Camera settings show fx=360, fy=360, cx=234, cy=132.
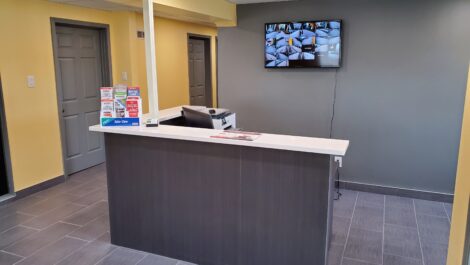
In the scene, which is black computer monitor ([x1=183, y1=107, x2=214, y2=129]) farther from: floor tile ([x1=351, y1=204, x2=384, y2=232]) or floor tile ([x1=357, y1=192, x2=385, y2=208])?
floor tile ([x1=357, y1=192, x2=385, y2=208])

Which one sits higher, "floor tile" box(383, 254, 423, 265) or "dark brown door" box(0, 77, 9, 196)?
"dark brown door" box(0, 77, 9, 196)

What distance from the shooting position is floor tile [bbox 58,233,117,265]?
9.01ft

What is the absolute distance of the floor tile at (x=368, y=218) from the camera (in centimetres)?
333

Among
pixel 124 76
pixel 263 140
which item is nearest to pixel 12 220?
pixel 124 76

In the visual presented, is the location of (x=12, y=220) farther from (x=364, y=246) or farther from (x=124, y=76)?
(x=364, y=246)

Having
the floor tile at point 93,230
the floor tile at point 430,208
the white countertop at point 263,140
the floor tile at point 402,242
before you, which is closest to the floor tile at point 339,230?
the floor tile at point 402,242

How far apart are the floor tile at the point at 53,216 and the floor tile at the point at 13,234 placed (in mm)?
79

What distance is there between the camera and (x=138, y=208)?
2.83m

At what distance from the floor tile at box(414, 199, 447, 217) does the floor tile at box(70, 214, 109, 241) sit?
10.0 feet

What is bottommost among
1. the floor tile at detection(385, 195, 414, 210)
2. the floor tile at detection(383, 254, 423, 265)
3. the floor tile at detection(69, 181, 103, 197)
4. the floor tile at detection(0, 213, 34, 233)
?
the floor tile at detection(383, 254, 423, 265)

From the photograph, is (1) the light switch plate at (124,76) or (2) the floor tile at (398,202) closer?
(2) the floor tile at (398,202)

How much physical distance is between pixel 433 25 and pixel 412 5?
0.29m

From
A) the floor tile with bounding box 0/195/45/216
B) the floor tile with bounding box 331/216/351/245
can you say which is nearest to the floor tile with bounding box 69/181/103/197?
the floor tile with bounding box 0/195/45/216

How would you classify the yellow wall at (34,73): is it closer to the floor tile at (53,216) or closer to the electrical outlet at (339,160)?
the floor tile at (53,216)
